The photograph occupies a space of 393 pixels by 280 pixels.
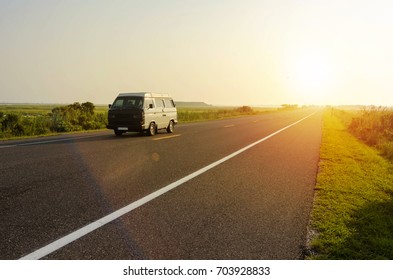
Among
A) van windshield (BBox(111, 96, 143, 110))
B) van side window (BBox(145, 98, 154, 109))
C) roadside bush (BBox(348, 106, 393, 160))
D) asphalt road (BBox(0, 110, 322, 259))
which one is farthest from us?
van side window (BBox(145, 98, 154, 109))

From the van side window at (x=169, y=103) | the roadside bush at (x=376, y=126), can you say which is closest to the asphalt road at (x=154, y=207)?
the roadside bush at (x=376, y=126)

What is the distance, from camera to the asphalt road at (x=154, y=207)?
3.71m

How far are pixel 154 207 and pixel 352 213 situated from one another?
2.91 metres

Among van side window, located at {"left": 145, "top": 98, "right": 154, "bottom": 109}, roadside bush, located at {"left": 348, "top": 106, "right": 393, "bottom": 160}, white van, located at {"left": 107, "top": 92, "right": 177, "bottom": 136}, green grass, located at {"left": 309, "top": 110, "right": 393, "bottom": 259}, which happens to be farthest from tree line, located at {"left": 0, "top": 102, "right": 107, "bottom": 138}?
roadside bush, located at {"left": 348, "top": 106, "right": 393, "bottom": 160}


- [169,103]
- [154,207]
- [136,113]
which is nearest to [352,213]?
[154,207]

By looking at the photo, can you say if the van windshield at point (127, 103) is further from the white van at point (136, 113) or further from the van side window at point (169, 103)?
the van side window at point (169, 103)

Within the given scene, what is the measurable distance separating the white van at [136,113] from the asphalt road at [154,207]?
708 cm

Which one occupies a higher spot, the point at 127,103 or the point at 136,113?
the point at 127,103

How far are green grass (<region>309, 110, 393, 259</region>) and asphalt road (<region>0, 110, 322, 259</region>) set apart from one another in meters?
0.25

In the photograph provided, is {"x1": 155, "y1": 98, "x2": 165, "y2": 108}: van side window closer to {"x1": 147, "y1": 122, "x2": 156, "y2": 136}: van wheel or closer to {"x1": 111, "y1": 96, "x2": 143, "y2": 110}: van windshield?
{"x1": 147, "y1": 122, "x2": 156, "y2": 136}: van wheel

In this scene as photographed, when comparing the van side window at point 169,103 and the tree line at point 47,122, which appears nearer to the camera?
the tree line at point 47,122

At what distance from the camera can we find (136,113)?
16.7 metres

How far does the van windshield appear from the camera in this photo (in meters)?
16.9

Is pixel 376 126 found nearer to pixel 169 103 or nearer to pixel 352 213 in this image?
pixel 169 103
